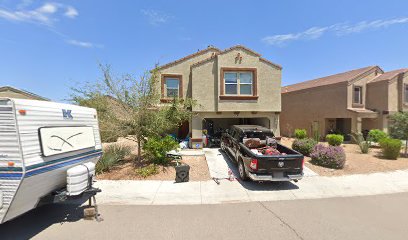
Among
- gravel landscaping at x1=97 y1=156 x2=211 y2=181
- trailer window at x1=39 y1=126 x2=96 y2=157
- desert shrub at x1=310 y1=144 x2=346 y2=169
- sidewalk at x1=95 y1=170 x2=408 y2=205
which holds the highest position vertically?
trailer window at x1=39 y1=126 x2=96 y2=157

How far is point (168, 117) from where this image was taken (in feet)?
29.8

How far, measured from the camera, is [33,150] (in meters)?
3.84

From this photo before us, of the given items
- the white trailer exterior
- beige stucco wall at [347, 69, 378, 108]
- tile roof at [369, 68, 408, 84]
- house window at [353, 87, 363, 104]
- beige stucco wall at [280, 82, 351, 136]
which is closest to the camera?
the white trailer exterior

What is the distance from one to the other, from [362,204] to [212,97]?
9.10 meters

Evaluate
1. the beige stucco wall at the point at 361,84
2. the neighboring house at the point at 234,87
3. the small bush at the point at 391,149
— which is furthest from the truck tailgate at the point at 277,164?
the beige stucco wall at the point at 361,84

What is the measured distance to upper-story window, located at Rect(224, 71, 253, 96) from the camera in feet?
42.3

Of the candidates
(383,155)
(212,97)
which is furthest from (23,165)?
(383,155)

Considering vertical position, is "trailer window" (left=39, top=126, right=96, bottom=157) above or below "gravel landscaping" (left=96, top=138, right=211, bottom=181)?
above

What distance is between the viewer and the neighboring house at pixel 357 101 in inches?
713

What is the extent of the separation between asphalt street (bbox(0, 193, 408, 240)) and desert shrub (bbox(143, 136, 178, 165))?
10.4 ft

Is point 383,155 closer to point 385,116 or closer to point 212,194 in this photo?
point 385,116

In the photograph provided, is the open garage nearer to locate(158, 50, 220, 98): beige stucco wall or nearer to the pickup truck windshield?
locate(158, 50, 220, 98): beige stucco wall

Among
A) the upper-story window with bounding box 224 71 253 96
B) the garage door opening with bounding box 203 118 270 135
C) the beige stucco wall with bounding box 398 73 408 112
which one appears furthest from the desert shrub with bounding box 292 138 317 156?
the beige stucco wall with bounding box 398 73 408 112

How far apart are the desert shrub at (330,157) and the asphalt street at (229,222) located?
306cm
